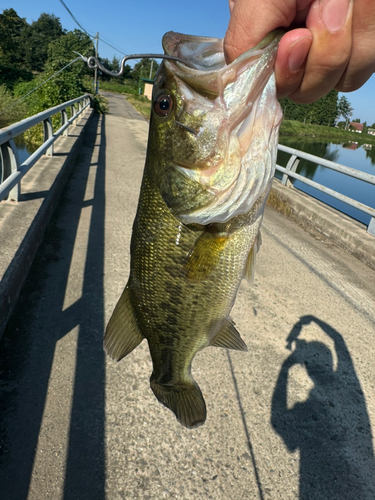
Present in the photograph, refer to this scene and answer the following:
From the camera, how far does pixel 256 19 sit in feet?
3.20

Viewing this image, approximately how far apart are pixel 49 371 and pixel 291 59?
2347 mm

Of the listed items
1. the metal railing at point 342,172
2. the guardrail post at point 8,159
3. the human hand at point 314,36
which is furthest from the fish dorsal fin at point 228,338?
the metal railing at point 342,172

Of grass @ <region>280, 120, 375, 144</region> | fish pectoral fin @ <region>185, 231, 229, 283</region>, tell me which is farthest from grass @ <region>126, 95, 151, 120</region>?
fish pectoral fin @ <region>185, 231, 229, 283</region>

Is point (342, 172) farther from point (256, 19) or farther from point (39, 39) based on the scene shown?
point (39, 39)

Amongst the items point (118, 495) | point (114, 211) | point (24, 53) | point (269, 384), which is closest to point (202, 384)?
point (269, 384)

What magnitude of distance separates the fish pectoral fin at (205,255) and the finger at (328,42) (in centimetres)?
60

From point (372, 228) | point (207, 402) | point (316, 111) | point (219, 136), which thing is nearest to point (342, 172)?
point (372, 228)

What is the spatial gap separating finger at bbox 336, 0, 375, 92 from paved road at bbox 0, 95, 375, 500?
6.49 feet

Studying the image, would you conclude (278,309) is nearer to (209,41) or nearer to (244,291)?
(244,291)

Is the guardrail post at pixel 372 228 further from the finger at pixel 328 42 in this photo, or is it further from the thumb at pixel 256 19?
the thumb at pixel 256 19

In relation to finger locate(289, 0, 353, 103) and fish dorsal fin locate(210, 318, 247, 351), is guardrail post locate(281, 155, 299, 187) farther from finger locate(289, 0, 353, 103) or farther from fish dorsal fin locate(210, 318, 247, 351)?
finger locate(289, 0, 353, 103)

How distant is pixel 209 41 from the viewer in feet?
4.05

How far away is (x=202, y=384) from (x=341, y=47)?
2168 mm

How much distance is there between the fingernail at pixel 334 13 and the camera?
0.90 metres
